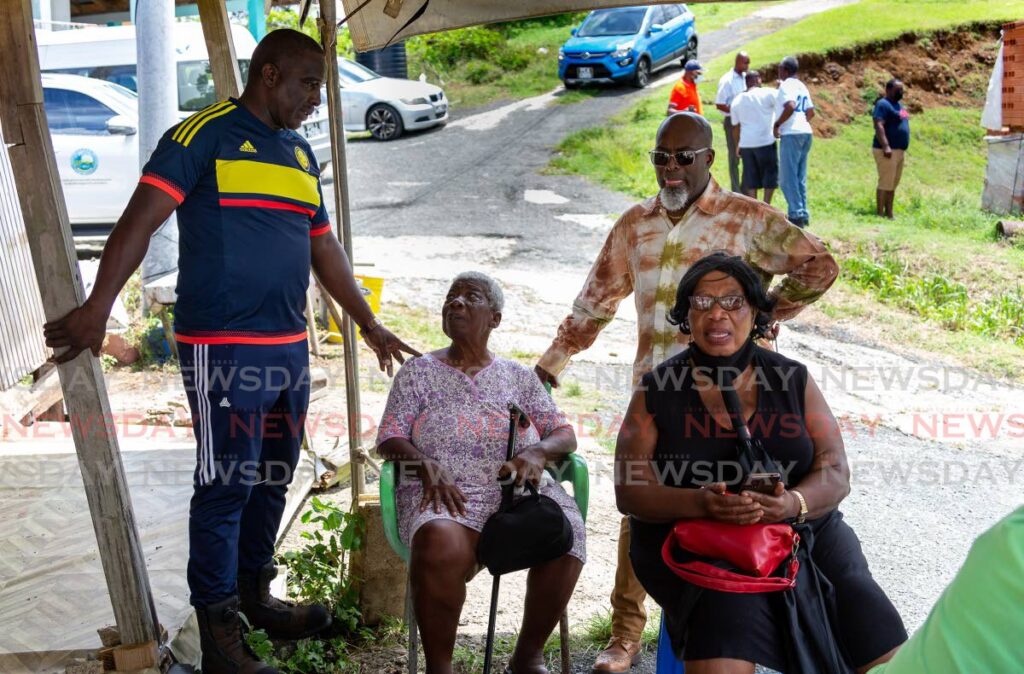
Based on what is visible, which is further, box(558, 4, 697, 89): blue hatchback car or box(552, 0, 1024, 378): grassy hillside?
box(558, 4, 697, 89): blue hatchback car

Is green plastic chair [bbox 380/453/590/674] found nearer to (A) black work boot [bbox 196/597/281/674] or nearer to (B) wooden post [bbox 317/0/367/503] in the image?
(A) black work boot [bbox 196/597/281/674]

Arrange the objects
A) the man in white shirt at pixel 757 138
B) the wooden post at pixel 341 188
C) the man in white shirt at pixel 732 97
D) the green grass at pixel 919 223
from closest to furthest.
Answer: the wooden post at pixel 341 188 → the green grass at pixel 919 223 → the man in white shirt at pixel 757 138 → the man in white shirt at pixel 732 97

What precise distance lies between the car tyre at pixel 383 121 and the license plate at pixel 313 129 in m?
4.24

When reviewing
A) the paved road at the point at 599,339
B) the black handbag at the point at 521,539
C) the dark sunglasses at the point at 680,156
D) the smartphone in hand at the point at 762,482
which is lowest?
the paved road at the point at 599,339

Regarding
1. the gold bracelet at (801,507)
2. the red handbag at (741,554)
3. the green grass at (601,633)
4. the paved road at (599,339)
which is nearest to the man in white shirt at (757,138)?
the paved road at (599,339)

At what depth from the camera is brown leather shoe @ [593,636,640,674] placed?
11.8ft

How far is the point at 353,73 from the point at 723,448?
14.9 m

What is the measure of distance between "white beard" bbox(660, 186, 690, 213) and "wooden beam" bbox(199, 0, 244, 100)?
80.4 inches

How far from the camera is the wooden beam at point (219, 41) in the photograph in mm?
4375

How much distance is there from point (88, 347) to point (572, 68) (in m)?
17.6

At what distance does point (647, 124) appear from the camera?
632 inches

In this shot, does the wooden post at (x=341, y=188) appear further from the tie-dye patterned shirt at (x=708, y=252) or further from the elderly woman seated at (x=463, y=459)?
the tie-dye patterned shirt at (x=708, y=252)

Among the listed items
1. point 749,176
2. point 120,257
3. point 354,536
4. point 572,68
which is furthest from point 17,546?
point 572,68

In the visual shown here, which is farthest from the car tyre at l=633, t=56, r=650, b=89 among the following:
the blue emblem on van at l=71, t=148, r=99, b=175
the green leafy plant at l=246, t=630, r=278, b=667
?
the green leafy plant at l=246, t=630, r=278, b=667
